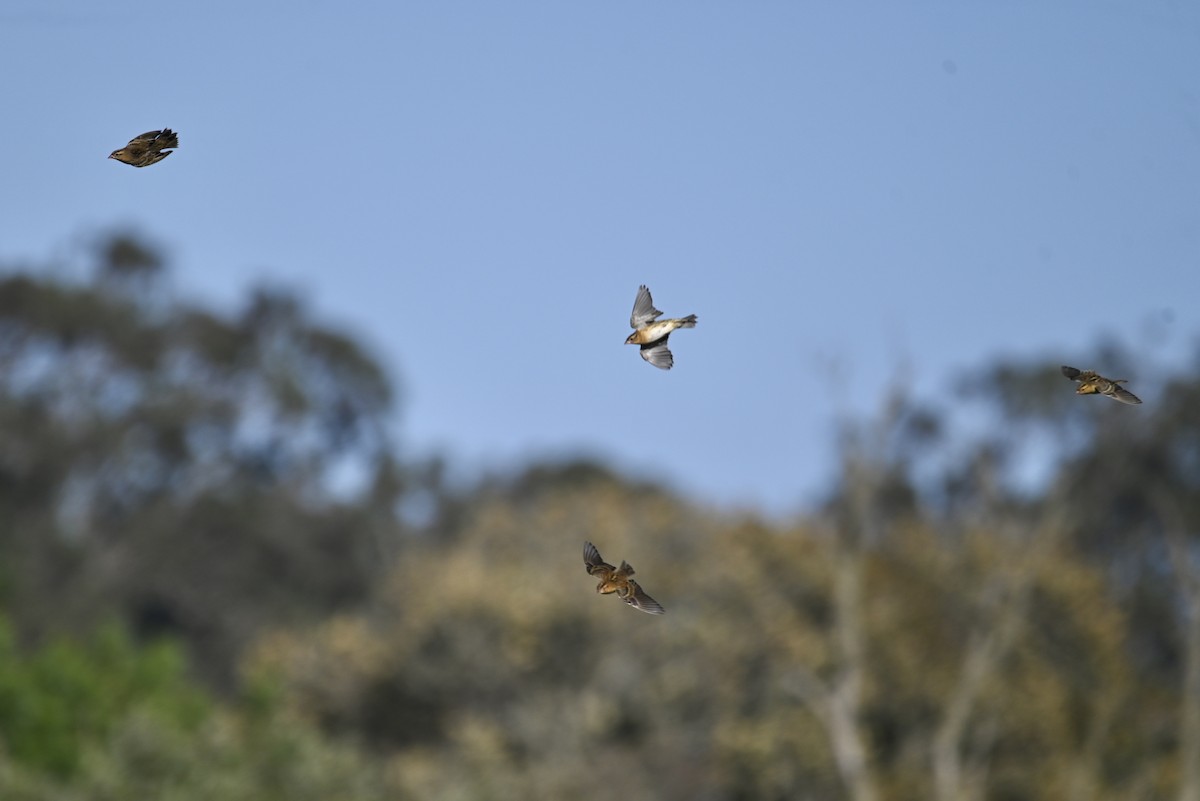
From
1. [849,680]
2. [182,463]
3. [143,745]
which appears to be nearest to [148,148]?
[143,745]

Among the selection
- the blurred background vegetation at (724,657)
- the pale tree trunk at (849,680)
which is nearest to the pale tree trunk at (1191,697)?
the blurred background vegetation at (724,657)

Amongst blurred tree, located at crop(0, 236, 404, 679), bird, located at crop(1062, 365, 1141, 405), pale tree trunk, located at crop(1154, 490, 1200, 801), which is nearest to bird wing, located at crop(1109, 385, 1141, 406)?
bird, located at crop(1062, 365, 1141, 405)

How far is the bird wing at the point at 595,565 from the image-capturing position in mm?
9495

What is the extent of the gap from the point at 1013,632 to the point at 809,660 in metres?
4.53

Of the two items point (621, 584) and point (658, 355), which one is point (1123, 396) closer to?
point (658, 355)

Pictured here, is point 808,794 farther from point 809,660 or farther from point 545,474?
point 545,474

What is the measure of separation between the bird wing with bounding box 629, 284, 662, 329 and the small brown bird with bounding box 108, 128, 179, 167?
2.19 meters

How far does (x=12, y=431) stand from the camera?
74.6 m

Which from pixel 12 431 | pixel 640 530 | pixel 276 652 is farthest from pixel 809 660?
pixel 12 431

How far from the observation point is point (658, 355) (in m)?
9.27

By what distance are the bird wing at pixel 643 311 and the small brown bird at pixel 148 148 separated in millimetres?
2187

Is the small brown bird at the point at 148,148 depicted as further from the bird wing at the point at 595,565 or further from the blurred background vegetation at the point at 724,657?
the blurred background vegetation at the point at 724,657

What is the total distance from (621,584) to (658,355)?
0.98m

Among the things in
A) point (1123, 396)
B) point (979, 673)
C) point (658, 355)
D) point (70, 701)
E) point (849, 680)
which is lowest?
point (1123, 396)
